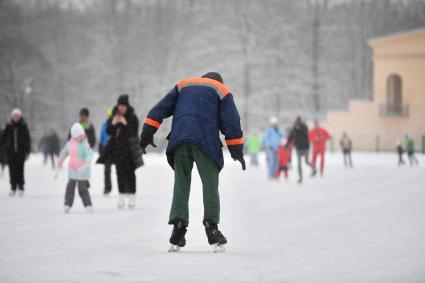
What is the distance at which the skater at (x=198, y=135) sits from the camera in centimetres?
815

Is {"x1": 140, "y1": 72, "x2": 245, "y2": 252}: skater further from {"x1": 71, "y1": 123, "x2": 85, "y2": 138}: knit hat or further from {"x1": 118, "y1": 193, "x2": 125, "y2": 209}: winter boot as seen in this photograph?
{"x1": 118, "y1": 193, "x2": 125, "y2": 209}: winter boot

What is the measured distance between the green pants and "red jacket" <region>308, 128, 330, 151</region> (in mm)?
17451

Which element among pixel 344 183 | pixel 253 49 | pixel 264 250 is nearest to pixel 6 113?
pixel 253 49

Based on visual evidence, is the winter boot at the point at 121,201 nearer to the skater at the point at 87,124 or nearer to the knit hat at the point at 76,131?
the knit hat at the point at 76,131

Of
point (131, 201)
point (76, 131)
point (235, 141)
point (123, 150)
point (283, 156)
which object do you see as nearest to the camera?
point (235, 141)

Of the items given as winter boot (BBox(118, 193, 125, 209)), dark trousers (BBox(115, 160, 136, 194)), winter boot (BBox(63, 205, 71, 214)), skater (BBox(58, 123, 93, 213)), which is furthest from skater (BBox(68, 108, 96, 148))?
winter boot (BBox(63, 205, 71, 214))

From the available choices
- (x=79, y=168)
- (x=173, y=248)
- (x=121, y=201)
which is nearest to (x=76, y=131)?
(x=79, y=168)

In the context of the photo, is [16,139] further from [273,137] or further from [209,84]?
[209,84]

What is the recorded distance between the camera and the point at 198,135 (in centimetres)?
812

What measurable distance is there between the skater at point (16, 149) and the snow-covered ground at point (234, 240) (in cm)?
33

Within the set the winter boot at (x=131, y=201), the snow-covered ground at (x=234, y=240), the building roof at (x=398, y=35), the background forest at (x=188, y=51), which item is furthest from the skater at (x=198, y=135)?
the background forest at (x=188, y=51)

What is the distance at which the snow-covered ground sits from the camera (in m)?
6.85

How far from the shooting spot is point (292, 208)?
13.8 metres

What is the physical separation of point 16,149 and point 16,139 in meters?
0.18
